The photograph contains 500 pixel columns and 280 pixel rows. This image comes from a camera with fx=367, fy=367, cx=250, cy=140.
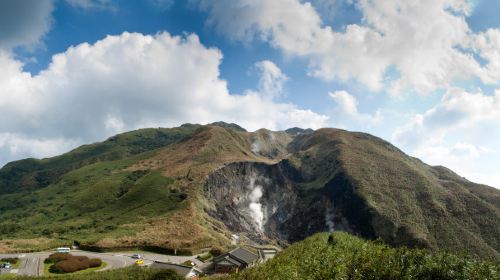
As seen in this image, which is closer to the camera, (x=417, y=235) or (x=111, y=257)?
(x=111, y=257)

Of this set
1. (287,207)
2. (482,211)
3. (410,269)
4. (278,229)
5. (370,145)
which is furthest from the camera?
(370,145)

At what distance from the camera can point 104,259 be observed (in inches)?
2852

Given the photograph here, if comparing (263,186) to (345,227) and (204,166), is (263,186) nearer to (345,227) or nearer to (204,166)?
(204,166)

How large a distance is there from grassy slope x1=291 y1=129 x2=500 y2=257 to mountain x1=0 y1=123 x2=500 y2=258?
0.42 meters

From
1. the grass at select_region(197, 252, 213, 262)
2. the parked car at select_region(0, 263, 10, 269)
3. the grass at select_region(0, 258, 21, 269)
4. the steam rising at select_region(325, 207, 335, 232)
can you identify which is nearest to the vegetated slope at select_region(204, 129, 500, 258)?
the steam rising at select_region(325, 207, 335, 232)

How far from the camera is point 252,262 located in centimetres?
6612

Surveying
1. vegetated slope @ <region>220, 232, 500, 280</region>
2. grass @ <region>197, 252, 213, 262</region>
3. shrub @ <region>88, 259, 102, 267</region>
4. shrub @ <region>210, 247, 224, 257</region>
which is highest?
vegetated slope @ <region>220, 232, 500, 280</region>

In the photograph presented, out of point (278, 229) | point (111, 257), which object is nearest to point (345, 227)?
point (278, 229)

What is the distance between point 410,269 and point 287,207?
4762 inches

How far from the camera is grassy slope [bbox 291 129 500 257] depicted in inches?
4259

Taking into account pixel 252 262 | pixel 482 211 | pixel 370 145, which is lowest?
pixel 252 262

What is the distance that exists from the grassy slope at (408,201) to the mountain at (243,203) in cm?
42

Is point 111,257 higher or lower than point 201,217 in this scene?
lower

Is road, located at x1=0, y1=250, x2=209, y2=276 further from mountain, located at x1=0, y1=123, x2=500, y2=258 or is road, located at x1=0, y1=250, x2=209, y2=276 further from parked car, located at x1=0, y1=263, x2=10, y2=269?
mountain, located at x1=0, y1=123, x2=500, y2=258
